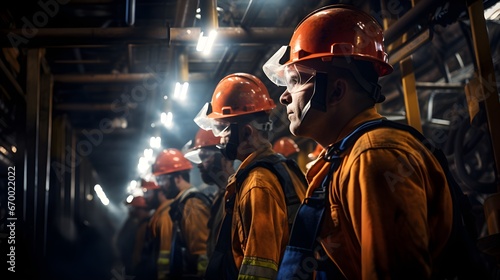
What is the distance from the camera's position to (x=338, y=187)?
5.92ft

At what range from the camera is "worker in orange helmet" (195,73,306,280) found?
2719 mm

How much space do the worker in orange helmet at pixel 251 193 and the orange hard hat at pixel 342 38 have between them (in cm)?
94

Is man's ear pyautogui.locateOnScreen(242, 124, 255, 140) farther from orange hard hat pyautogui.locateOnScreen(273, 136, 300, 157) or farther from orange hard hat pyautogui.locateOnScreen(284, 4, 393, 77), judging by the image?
orange hard hat pyautogui.locateOnScreen(273, 136, 300, 157)

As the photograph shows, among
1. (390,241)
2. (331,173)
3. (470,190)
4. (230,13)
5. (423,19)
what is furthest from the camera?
(230,13)

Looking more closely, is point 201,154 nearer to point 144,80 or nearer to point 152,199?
point 144,80

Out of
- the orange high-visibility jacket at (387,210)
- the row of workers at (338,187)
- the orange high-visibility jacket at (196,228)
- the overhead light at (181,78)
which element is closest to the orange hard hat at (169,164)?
the overhead light at (181,78)

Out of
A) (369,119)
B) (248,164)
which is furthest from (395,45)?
(369,119)

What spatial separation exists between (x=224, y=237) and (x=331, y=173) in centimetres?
157

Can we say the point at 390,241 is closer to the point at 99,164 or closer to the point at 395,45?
the point at 395,45

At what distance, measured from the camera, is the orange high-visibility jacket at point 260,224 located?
2660 mm

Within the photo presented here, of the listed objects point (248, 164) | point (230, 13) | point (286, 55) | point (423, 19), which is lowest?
point (248, 164)

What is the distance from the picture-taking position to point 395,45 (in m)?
4.74

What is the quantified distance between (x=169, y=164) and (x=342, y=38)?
5.78 m

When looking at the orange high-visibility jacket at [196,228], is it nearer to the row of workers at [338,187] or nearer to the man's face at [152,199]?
the row of workers at [338,187]
